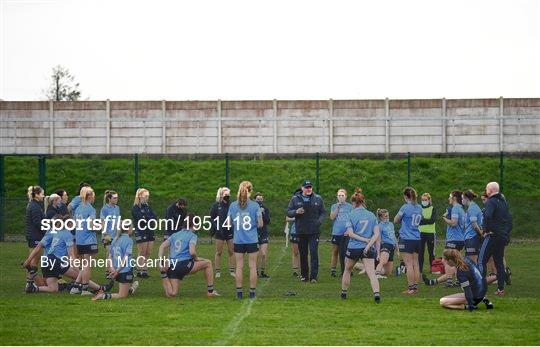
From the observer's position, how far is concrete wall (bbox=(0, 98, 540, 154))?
45625 mm

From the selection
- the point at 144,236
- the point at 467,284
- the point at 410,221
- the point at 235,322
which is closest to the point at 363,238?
the point at 467,284

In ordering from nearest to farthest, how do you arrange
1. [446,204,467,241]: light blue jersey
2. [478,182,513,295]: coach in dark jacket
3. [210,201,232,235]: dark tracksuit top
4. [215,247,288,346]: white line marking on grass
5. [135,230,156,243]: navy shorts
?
[215,247,288,346]: white line marking on grass < [478,182,513,295]: coach in dark jacket < [446,204,467,241]: light blue jersey < [210,201,232,235]: dark tracksuit top < [135,230,156,243]: navy shorts

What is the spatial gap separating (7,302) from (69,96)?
50.7m

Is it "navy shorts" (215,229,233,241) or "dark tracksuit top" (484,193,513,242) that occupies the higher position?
"dark tracksuit top" (484,193,513,242)

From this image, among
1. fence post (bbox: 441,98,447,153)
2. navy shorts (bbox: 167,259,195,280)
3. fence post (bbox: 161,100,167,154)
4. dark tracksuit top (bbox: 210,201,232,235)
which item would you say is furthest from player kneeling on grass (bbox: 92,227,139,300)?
fence post (bbox: 441,98,447,153)

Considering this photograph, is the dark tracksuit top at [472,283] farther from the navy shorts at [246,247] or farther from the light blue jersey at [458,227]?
the light blue jersey at [458,227]

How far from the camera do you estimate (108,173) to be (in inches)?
1710

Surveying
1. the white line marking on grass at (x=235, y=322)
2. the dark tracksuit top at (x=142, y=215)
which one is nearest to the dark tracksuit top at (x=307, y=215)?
the white line marking on grass at (x=235, y=322)

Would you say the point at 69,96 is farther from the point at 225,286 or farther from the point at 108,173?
the point at 225,286

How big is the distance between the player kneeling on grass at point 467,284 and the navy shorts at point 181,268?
452 cm

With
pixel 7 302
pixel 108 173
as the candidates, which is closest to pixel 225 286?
pixel 7 302

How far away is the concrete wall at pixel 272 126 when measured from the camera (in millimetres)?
45625

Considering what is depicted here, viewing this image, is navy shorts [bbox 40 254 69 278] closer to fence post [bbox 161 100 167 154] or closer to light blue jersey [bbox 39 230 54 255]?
light blue jersey [bbox 39 230 54 255]

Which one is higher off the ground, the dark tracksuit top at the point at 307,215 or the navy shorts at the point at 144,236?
the dark tracksuit top at the point at 307,215
